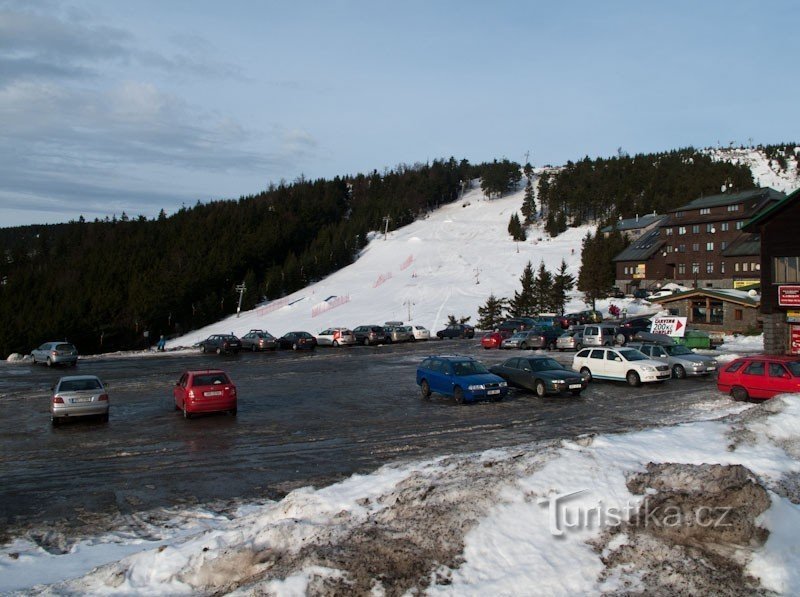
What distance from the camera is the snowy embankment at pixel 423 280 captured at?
7175 cm

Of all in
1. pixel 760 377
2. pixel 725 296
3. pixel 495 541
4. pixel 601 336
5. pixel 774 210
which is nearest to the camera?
pixel 495 541

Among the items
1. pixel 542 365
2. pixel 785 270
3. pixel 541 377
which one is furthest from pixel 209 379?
pixel 785 270

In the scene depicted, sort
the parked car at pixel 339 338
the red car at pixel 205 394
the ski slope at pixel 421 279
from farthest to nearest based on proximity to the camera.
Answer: the ski slope at pixel 421 279, the parked car at pixel 339 338, the red car at pixel 205 394

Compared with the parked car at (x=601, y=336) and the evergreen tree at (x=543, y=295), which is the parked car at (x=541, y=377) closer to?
the parked car at (x=601, y=336)

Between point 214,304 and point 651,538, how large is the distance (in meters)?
94.5

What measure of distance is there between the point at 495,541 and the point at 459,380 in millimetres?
14835

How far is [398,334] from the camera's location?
5138cm

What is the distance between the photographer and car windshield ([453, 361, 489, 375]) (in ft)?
72.5

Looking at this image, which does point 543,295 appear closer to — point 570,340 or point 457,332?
point 457,332

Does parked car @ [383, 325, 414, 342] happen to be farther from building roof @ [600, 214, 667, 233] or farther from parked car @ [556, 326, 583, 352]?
building roof @ [600, 214, 667, 233]

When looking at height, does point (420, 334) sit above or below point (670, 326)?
below

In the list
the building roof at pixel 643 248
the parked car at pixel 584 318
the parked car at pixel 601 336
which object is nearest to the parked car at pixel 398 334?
the parked car at pixel 584 318

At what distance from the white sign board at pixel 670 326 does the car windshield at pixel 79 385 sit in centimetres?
3125

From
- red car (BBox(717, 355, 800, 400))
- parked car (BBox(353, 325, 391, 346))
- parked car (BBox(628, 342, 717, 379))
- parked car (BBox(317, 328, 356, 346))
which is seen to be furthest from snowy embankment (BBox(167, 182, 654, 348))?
red car (BBox(717, 355, 800, 400))
